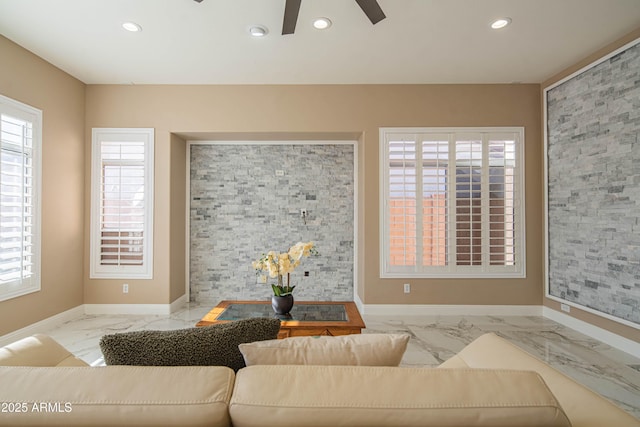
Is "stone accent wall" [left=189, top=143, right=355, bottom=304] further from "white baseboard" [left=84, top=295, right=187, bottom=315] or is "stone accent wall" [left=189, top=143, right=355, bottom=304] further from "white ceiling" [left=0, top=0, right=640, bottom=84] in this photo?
"white ceiling" [left=0, top=0, right=640, bottom=84]

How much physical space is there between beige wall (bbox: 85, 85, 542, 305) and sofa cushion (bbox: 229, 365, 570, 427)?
10.6 feet

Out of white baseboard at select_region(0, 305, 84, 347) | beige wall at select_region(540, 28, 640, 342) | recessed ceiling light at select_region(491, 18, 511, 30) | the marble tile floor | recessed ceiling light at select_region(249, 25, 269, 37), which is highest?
recessed ceiling light at select_region(491, 18, 511, 30)

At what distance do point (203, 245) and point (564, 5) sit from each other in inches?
184

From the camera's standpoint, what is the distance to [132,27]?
288 centimetres

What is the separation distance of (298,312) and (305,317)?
0.51 ft

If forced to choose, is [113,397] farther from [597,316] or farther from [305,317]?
[597,316]

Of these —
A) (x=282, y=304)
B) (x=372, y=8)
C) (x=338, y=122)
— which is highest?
(x=372, y=8)

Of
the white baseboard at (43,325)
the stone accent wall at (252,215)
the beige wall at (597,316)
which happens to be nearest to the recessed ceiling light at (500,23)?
the beige wall at (597,316)

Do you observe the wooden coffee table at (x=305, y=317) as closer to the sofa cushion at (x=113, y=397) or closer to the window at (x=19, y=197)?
the sofa cushion at (x=113, y=397)

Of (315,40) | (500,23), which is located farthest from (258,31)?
(500,23)

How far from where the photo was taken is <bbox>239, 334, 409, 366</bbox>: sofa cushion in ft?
3.51

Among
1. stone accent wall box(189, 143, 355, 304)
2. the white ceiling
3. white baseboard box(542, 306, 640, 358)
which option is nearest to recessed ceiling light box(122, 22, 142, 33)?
the white ceiling

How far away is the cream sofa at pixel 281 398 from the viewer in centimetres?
→ 80

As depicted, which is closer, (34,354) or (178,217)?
(34,354)
